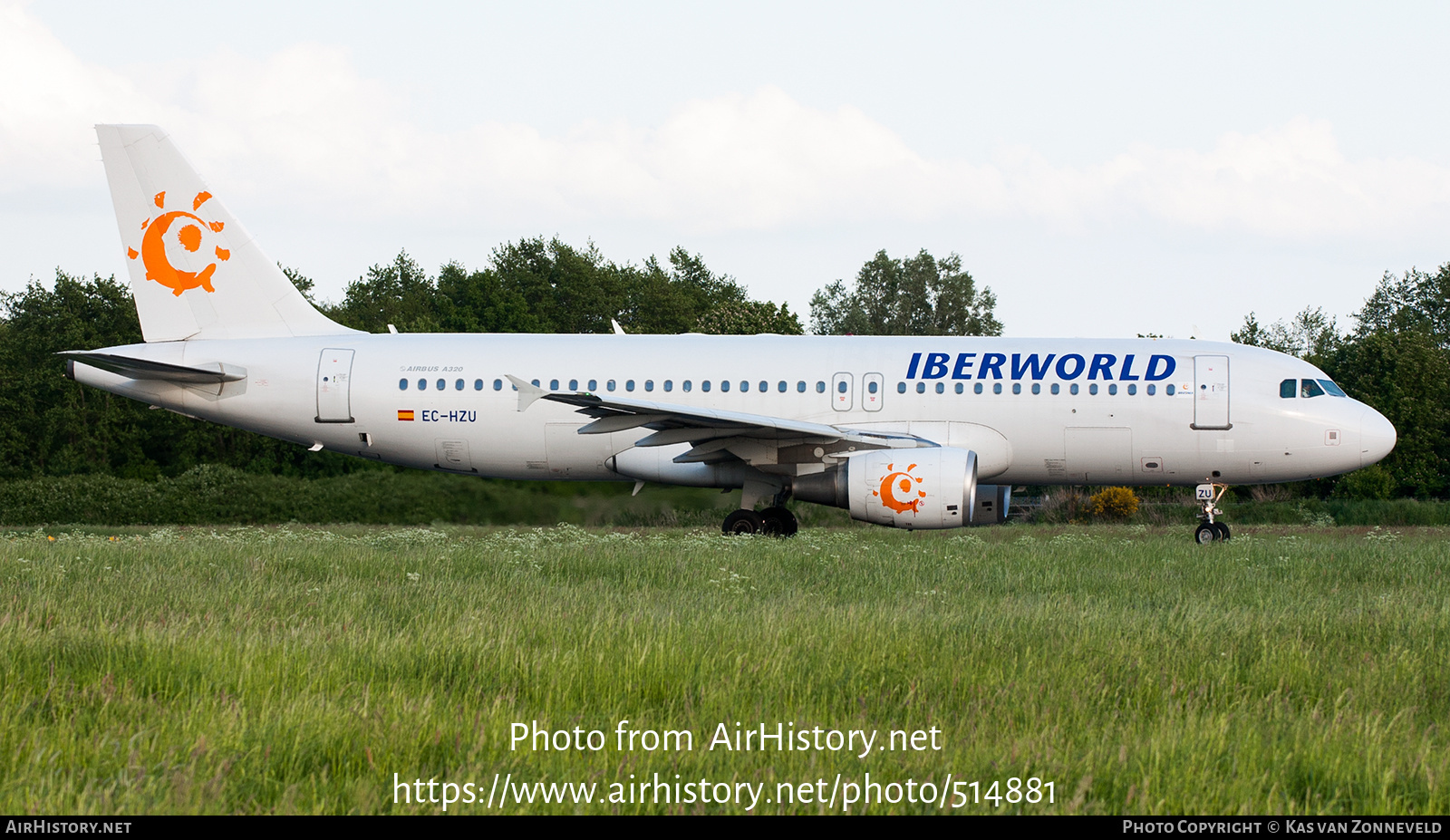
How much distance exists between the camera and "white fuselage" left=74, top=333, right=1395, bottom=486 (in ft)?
53.7

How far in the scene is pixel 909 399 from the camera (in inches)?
645

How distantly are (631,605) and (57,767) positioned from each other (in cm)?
382

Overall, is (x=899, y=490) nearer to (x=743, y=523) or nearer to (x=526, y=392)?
(x=743, y=523)

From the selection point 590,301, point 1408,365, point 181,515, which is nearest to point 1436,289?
point 1408,365

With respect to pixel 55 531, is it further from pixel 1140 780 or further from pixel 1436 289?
pixel 1436 289

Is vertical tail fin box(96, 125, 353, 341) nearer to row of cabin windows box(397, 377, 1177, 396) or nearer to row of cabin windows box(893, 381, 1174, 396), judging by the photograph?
row of cabin windows box(397, 377, 1177, 396)

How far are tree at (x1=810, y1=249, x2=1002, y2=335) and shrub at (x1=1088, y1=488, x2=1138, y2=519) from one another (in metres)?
45.2

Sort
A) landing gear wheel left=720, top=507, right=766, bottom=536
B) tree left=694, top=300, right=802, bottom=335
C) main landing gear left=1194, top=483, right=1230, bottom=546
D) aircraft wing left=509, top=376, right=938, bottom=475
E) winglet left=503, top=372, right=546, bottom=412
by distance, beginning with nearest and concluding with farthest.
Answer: winglet left=503, top=372, right=546, bottom=412, aircraft wing left=509, top=376, right=938, bottom=475, main landing gear left=1194, top=483, right=1230, bottom=546, landing gear wheel left=720, top=507, right=766, bottom=536, tree left=694, top=300, right=802, bottom=335

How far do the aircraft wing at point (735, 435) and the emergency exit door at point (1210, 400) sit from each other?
3.69m

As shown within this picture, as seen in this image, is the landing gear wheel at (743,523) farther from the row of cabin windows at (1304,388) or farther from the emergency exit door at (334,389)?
the row of cabin windows at (1304,388)

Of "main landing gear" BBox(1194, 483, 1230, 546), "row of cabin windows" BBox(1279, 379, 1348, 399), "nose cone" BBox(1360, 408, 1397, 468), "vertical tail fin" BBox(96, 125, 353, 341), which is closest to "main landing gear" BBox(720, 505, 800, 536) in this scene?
"main landing gear" BBox(1194, 483, 1230, 546)

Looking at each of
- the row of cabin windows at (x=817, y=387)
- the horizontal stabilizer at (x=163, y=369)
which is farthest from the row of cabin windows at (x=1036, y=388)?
the horizontal stabilizer at (x=163, y=369)

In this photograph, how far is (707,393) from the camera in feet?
54.7
